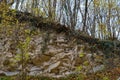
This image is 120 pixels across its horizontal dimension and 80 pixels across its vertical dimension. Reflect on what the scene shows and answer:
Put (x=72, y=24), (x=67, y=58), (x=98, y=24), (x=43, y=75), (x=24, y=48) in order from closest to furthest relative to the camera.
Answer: (x=24, y=48)
(x=43, y=75)
(x=67, y=58)
(x=72, y=24)
(x=98, y=24)

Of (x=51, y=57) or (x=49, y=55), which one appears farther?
(x=49, y=55)

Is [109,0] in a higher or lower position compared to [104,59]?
higher

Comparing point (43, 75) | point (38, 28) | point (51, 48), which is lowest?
point (43, 75)

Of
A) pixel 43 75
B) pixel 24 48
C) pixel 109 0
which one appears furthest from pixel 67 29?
pixel 109 0

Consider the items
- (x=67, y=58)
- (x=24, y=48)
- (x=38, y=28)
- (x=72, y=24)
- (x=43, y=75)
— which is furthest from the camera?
(x=72, y=24)

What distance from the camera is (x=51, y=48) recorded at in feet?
56.0

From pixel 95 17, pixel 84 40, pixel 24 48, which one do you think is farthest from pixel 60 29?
pixel 95 17

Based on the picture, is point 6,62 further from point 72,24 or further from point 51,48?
point 72,24

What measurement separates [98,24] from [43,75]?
13.7 metres

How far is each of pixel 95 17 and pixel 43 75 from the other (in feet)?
47.1

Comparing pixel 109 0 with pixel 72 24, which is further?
pixel 109 0

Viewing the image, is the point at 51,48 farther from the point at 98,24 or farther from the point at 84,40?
the point at 98,24

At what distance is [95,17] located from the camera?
92.4 ft

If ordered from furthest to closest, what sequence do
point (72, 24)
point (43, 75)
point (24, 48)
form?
point (72, 24) < point (43, 75) < point (24, 48)
